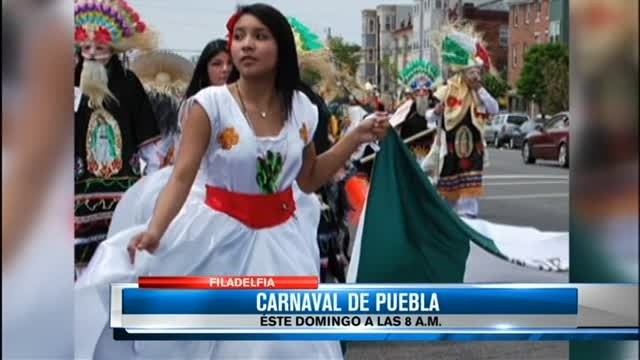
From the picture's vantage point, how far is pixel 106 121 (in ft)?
8.79

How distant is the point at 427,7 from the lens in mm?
2688

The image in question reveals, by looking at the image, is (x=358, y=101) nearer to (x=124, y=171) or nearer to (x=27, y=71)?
(x=124, y=171)

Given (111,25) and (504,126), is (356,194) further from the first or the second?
(111,25)

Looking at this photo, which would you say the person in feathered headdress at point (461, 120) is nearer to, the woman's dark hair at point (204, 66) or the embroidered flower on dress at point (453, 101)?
the embroidered flower on dress at point (453, 101)

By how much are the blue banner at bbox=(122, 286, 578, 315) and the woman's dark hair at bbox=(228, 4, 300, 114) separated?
509 millimetres

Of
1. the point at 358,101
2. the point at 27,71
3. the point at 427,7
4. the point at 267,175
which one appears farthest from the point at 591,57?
the point at 27,71

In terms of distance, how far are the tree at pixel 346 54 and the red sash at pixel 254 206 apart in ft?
1.18

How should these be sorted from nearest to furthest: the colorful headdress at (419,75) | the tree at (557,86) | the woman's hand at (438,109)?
the tree at (557,86), the colorful headdress at (419,75), the woman's hand at (438,109)

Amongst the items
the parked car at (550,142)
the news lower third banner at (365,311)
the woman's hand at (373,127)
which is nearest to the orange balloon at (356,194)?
the woman's hand at (373,127)

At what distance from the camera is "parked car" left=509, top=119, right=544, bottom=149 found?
2.69 meters

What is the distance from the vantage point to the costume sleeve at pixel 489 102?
2738mm

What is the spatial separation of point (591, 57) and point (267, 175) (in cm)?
89

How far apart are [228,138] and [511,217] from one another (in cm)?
79

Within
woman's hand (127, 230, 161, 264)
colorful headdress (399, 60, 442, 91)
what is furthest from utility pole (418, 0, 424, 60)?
woman's hand (127, 230, 161, 264)
